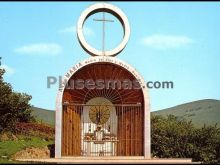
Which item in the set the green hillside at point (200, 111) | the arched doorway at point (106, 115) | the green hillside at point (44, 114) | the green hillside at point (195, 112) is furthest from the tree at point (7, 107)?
the green hillside at point (44, 114)

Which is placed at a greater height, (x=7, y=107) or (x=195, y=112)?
(x=195, y=112)

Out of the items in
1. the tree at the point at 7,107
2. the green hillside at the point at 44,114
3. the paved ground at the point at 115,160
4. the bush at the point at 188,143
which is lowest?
the paved ground at the point at 115,160

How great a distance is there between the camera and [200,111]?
7669 centimetres

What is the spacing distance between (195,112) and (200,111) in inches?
37.6

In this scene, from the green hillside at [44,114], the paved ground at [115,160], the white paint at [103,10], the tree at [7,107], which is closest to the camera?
the paved ground at [115,160]

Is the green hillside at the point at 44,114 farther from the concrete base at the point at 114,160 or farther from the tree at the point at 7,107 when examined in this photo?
the concrete base at the point at 114,160

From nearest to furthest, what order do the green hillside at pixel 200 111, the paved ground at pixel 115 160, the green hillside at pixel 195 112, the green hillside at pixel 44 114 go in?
1. the paved ground at pixel 115 160
2. the green hillside at pixel 200 111
3. the green hillside at pixel 195 112
4. the green hillside at pixel 44 114

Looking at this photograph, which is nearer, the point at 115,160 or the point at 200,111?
the point at 115,160

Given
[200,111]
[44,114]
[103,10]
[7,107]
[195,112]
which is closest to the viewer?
[103,10]

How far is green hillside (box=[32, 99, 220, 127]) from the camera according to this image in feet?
225

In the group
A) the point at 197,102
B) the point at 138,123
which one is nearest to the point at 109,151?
the point at 138,123

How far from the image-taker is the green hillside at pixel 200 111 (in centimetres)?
6752

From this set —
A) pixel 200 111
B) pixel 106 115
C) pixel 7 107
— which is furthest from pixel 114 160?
pixel 200 111
